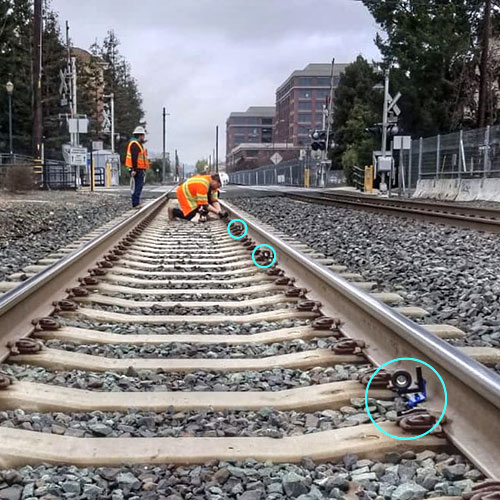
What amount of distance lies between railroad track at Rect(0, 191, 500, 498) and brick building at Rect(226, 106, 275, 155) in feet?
568

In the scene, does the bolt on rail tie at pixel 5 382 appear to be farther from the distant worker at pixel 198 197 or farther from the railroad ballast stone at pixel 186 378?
the distant worker at pixel 198 197

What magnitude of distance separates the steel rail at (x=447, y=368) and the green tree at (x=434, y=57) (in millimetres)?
33730

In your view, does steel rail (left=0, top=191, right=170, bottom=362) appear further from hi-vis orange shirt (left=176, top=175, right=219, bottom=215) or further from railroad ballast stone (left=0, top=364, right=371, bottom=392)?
hi-vis orange shirt (left=176, top=175, right=219, bottom=215)

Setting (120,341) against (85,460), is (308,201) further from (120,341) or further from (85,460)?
(85,460)

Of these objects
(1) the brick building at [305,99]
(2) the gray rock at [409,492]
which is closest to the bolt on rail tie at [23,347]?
(2) the gray rock at [409,492]

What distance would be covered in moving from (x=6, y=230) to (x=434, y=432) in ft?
28.8

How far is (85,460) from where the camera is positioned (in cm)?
215

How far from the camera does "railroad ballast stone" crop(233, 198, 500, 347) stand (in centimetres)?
445

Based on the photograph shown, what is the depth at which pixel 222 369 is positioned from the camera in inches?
124

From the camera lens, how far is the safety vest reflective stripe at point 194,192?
1086 cm

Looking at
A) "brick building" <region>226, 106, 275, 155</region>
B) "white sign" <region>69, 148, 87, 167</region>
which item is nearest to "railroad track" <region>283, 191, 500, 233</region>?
"white sign" <region>69, 148, 87, 167</region>

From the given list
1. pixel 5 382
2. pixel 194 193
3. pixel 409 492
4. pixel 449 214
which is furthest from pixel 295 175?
pixel 409 492

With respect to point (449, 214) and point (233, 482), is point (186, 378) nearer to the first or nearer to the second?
point (233, 482)

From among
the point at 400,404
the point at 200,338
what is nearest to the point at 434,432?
the point at 400,404
